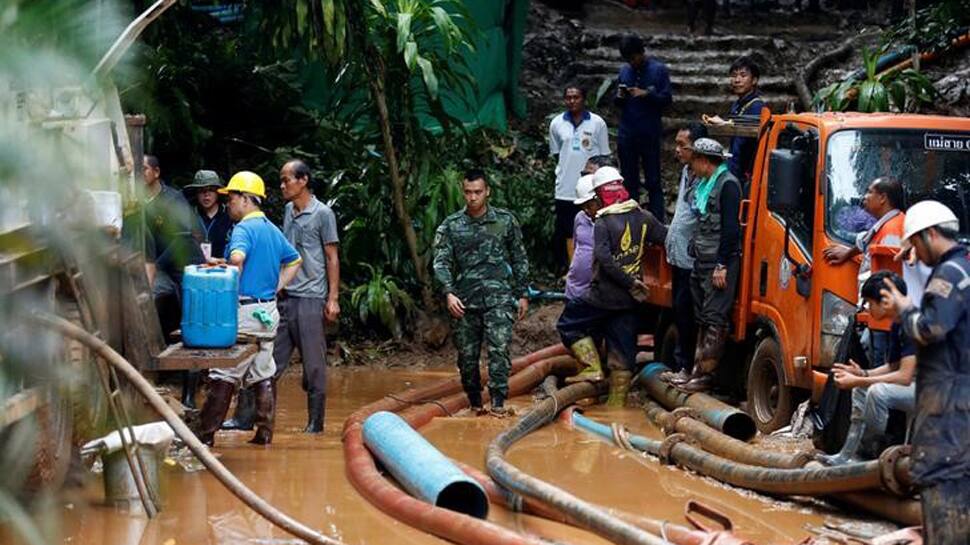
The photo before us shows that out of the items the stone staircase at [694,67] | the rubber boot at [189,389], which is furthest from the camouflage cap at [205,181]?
the stone staircase at [694,67]

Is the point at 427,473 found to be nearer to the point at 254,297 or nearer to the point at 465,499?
the point at 465,499

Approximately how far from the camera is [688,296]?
12.3m

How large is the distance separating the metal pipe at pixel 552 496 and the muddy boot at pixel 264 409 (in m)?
1.54

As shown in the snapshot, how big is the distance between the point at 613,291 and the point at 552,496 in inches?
176

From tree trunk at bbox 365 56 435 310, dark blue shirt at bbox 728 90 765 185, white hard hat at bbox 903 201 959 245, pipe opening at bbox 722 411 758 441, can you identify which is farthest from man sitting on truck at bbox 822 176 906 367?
tree trunk at bbox 365 56 435 310

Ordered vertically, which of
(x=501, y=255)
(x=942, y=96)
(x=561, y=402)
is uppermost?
(x=942, y=96)

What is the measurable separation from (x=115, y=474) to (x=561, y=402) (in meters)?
4.34

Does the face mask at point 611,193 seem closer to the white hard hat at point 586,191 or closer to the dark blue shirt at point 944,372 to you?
the white hard hat at point 586,191

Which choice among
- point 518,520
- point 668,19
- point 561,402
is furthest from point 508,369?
point 668,19

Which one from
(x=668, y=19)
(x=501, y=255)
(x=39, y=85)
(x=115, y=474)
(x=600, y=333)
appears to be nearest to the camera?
(x=39, y=85)

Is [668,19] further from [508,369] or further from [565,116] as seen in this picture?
[508,369]

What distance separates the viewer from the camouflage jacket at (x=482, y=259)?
1176 centimetres

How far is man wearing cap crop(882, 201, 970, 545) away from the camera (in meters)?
7.08

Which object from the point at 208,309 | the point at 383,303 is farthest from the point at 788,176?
the point at 383,303
